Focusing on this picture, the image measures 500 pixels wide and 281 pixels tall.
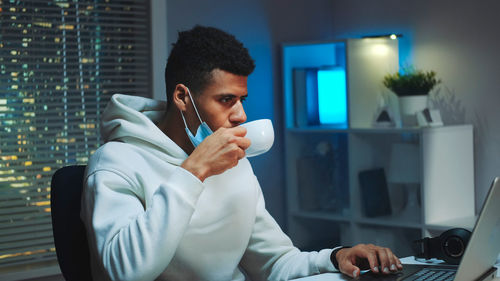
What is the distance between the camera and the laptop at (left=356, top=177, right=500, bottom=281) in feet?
4.05

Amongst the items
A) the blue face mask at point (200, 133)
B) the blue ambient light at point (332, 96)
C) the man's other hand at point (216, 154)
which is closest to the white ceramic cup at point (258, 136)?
the man's other hand at point (216, 154)

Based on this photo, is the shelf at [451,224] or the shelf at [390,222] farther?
the shelf at [390,222]

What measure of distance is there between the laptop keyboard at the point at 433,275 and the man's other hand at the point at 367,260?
5cm

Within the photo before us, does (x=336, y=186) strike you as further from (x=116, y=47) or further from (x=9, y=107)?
(x=9, y=107)

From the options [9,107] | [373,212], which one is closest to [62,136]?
[9,107]

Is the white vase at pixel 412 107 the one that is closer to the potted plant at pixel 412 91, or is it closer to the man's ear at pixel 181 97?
the potted plant at pixel 412 91

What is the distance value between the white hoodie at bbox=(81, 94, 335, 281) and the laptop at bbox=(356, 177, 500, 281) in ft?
0.63

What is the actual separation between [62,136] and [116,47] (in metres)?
0.51

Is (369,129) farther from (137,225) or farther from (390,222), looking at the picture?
(137,225)

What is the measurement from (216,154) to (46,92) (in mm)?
1656

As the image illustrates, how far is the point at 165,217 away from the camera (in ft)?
4.45

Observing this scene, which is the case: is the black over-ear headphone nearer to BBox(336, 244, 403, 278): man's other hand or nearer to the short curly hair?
BBox(336, 244, 403, 278): man's other hand

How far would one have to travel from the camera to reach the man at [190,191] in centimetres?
137

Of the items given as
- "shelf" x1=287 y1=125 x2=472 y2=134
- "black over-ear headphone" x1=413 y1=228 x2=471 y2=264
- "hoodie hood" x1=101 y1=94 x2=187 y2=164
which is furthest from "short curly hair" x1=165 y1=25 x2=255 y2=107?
"shelf" x1=287 y1=125 x2=472 y2=134
